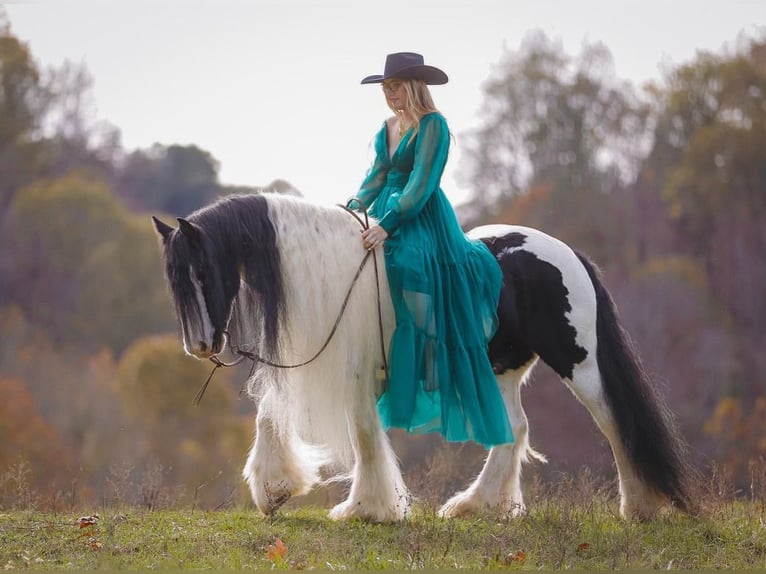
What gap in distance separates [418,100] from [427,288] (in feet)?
3.81

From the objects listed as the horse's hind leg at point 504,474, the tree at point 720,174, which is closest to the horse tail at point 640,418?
the horse's hind leg at point 504,474

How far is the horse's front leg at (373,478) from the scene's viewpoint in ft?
17.8

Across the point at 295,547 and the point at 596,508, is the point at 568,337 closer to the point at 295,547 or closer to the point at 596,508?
the point at 596,508

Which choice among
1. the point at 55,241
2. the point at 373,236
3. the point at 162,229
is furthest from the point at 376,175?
the point at 55,241

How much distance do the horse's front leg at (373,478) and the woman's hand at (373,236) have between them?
95 centimetres

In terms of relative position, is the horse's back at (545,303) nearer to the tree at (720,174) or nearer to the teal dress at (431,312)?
the teal dress at (431,312)

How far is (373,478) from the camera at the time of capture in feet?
17.8

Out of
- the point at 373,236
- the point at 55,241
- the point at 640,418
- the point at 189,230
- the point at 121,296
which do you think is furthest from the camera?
the point at 121,296

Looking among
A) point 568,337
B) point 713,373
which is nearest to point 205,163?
point 713,373

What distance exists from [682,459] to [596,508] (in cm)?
65

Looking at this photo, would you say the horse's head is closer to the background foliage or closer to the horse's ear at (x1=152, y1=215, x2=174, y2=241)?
the horse's ear at (x1=152, y1=215, x2=174, y2=241)

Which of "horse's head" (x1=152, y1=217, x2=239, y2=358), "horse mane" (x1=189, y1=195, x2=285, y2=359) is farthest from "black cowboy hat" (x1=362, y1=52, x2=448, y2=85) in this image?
"horse's head" (x1=152, y1=217, x2=239, y2=358)

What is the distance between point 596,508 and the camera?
20.1 ft

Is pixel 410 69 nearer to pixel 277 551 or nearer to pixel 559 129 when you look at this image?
pixel 277 551
